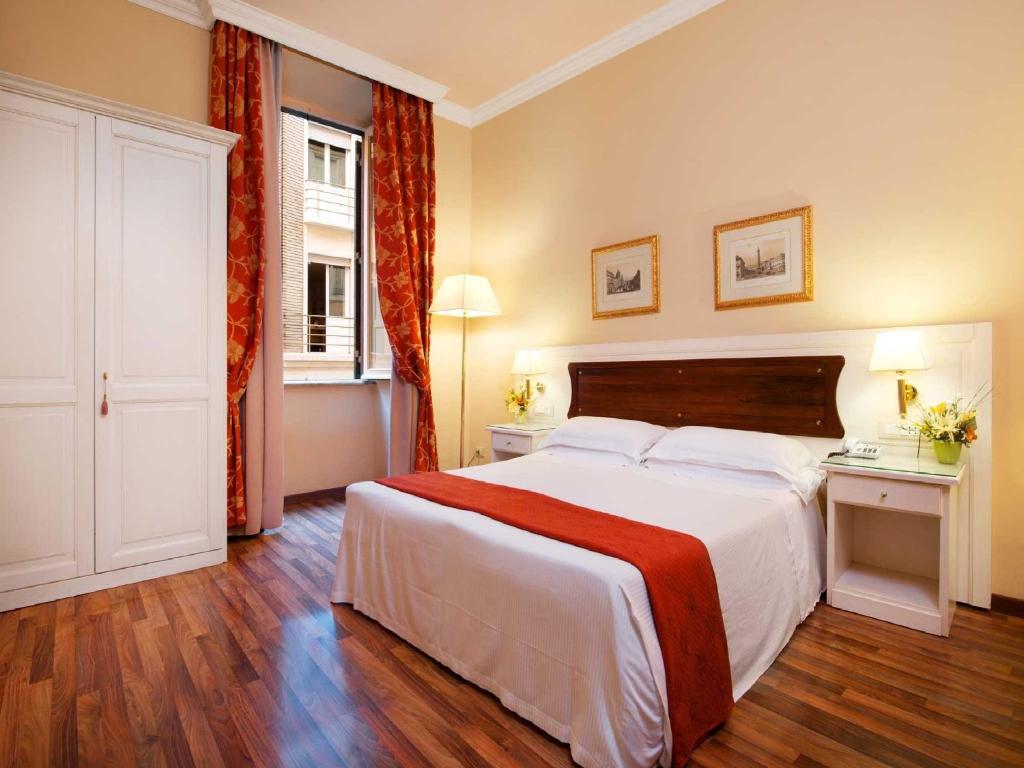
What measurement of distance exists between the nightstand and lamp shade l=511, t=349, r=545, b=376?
2080 millimetres

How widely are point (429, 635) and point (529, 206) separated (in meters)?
3.26

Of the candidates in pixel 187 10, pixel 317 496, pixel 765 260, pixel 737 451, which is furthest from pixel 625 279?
pixel 187 10

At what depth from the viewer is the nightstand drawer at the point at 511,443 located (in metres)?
3.79

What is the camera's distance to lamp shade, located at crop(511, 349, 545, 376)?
157 inches

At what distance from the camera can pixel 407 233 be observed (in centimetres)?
422

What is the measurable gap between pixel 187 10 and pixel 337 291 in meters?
2.25

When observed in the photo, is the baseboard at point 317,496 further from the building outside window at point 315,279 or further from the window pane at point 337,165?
the window pane at point 337,165

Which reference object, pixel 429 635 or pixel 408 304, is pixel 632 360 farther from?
pixel 429 635

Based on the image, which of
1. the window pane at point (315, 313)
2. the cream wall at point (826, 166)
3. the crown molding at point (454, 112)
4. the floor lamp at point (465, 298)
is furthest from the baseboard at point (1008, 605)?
the crown molding at point (454, 112)

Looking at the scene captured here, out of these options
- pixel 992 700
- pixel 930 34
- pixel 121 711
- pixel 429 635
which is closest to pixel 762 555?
pixel 992 700

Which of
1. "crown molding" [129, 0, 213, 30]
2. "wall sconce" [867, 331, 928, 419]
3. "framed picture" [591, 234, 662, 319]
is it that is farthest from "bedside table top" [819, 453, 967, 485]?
"crown molding" [129, 0, 213, 30]

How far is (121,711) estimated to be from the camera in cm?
173

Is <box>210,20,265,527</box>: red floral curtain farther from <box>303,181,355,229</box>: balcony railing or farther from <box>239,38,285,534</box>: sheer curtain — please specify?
<box>303,181,355,229</box>: balcony railing

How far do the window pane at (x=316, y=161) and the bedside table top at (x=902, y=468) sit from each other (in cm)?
497
